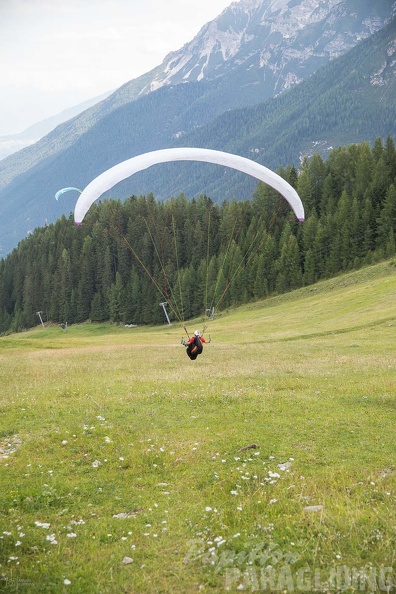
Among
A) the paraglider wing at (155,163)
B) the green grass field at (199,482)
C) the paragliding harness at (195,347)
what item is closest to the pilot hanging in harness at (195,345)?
the paragliding harness at (195,347)

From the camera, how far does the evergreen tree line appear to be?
97188mm

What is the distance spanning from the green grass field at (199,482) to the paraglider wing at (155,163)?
8895mm

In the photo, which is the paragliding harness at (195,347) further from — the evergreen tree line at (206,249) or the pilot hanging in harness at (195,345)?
the evergreen tree line at (206,249)

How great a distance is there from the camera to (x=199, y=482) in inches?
496

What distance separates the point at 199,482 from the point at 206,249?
351 ft

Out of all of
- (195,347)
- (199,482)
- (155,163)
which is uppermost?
(155,163)

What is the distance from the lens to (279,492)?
11438mm

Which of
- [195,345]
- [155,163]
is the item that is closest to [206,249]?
[195,345]

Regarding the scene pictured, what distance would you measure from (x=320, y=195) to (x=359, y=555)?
354 ft

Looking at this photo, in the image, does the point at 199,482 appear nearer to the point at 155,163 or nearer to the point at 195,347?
the point at 195,347

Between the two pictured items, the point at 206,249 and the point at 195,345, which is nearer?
the point at 195,345

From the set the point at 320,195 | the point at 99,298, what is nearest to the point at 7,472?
the point at 320,195

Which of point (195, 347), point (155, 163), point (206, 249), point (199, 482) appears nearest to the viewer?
point (199, 482)

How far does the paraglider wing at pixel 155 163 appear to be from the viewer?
77.2 feet
